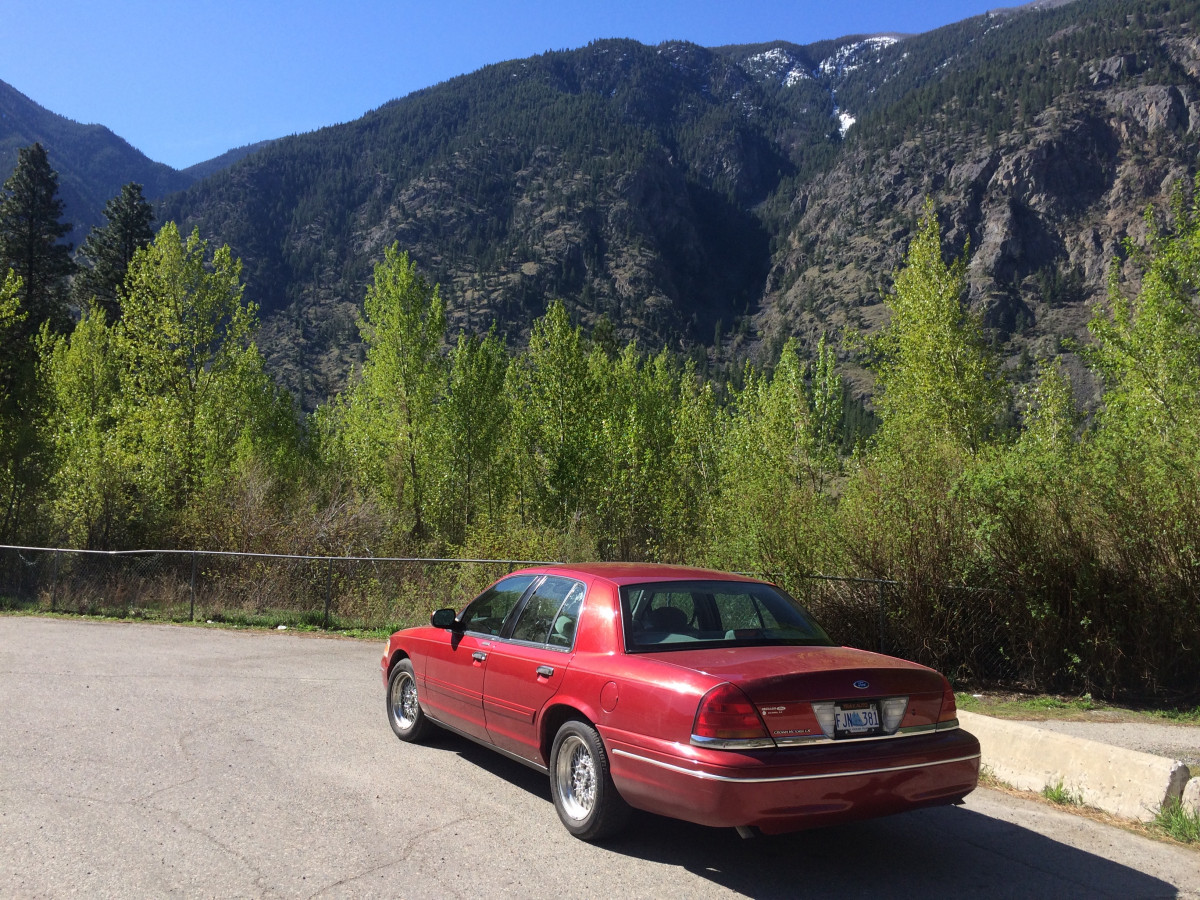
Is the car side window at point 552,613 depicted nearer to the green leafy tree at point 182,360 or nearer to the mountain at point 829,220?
the green leafy tree at point 182,360

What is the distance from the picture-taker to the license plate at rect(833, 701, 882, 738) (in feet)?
15.1

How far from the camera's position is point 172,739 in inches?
294

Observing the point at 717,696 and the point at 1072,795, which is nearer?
the point at 717,696

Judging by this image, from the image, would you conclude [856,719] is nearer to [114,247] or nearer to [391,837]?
[391,837]

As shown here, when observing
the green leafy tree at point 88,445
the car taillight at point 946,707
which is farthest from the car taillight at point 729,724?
the green leafy tree at point 88,445

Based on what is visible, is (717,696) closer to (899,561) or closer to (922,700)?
(922,700)

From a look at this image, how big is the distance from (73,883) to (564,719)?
108 inches

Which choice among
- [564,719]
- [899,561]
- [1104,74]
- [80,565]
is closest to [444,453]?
[80,565]

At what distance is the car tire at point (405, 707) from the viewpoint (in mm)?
7512

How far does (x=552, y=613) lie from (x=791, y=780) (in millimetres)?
2168

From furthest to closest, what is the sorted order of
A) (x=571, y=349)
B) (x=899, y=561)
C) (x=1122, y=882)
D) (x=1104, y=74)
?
(x=1104, y=74) → (x=571, y=349) → (x=899, y=561) → (x=1122, y=882)

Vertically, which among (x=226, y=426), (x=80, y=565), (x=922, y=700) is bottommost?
(x=80, y=565)

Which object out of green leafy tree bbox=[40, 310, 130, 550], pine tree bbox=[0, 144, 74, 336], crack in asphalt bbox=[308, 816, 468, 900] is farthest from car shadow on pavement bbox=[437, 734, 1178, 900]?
pine tree bbox=[0, 144, 74, 336]

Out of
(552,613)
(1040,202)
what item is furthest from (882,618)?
(1040,202)
